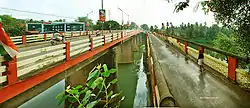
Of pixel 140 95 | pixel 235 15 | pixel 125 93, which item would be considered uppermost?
pixel 235 15

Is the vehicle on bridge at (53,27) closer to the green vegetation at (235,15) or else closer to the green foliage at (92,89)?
the green vegetation at (235,15)

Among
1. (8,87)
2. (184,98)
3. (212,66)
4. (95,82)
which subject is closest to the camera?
(95,82)

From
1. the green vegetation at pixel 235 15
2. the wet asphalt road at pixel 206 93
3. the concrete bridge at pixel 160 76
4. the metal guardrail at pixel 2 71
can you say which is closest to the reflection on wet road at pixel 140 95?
the concrete bridge at pixel 160 76

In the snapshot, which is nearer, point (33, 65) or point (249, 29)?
point (33, 65)

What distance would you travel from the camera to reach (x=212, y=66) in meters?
9.92

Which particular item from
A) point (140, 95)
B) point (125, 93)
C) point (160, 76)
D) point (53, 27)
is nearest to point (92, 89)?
point (160, 76)

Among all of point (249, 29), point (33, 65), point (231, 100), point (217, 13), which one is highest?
point (217, 13)

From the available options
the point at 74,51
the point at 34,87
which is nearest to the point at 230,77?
the point at 74,51

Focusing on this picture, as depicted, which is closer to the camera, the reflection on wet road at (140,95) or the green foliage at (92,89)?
the green foliage at (92,89)

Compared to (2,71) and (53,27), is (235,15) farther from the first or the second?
(53,27)

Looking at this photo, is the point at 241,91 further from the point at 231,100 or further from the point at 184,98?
the point at 184,98

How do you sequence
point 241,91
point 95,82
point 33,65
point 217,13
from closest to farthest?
point 95,82, point 33,65, point 241,91, point 217,13

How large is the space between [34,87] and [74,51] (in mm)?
2984

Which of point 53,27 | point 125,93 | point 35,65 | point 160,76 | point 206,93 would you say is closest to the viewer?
point 160,76
